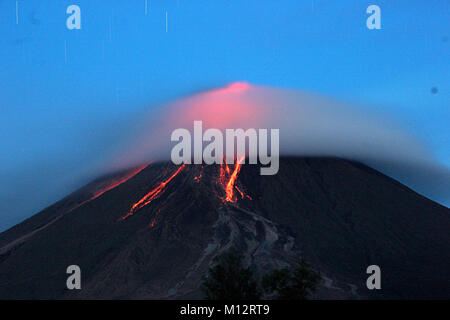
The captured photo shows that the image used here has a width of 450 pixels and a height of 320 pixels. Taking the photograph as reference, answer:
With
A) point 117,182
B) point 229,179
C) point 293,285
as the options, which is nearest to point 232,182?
point 229,179

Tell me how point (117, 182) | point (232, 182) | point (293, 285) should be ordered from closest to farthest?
point (293, 285), point (232, 182), point (117, 182)

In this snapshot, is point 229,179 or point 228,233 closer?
point 228,233

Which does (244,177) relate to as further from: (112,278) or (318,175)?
(112,278)

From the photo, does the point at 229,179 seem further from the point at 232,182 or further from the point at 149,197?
the point at 149,197

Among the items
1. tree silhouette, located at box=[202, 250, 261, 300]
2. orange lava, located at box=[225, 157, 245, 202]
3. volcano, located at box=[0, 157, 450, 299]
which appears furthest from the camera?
orange lava, located at box=[225, 157, 245, 202]

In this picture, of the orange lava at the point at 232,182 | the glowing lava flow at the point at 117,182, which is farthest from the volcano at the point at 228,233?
the glowing lava flow at the point at 117,182

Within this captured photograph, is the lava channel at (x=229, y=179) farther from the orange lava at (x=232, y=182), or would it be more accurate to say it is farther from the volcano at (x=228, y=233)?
the volcano at (x=228, y=233)

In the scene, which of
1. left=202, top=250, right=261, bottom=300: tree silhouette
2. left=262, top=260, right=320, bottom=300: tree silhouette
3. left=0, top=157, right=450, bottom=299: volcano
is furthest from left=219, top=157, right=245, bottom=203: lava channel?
left=262, top=260, right=320, bottom=300: tree silhouette

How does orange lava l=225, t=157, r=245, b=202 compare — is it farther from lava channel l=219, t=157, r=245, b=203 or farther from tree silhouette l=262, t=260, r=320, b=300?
tree silhouette l=262, t=260, r=320, b=300

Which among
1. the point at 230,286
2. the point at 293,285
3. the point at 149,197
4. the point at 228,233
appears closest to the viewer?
the point at 293,285
